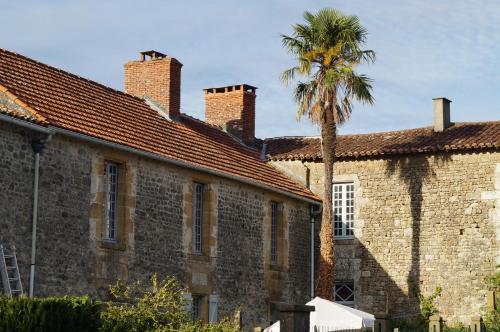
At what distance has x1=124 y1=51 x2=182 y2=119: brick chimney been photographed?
89.5 ft

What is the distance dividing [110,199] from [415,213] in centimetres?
931

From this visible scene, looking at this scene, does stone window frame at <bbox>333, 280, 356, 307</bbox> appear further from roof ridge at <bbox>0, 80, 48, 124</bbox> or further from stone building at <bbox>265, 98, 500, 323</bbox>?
roof ridge at <bbox>0, 80, 48, 124</bbox>

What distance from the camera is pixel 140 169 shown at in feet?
74.4

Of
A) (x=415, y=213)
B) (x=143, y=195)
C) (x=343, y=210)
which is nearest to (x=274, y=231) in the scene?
(x=343, y=210)

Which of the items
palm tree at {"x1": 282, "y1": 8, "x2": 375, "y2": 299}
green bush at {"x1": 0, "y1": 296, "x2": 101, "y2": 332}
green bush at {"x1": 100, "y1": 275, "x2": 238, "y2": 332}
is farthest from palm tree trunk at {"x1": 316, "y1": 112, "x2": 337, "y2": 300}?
green bush at {"x1": 0, "y1": 296, "x2": 101, "y2": 332}

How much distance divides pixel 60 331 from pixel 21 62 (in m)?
8.65

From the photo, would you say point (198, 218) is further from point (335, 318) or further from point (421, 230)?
point (421, 230)

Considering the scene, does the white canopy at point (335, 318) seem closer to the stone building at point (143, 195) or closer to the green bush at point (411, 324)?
the stone building at point (143, 195)

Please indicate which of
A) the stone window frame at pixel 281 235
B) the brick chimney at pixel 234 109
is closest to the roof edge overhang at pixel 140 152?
the stone window frame at pixel 281 235

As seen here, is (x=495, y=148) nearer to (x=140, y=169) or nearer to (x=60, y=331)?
(x=140, y=169)

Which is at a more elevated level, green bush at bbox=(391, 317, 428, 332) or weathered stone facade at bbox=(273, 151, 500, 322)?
weathered stone facade at bbox=(273, 151, 500, 322)

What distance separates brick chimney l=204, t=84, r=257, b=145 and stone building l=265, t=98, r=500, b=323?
1.68 meters

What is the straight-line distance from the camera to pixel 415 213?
27.9 m

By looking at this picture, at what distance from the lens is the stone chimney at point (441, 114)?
29.1 metres
